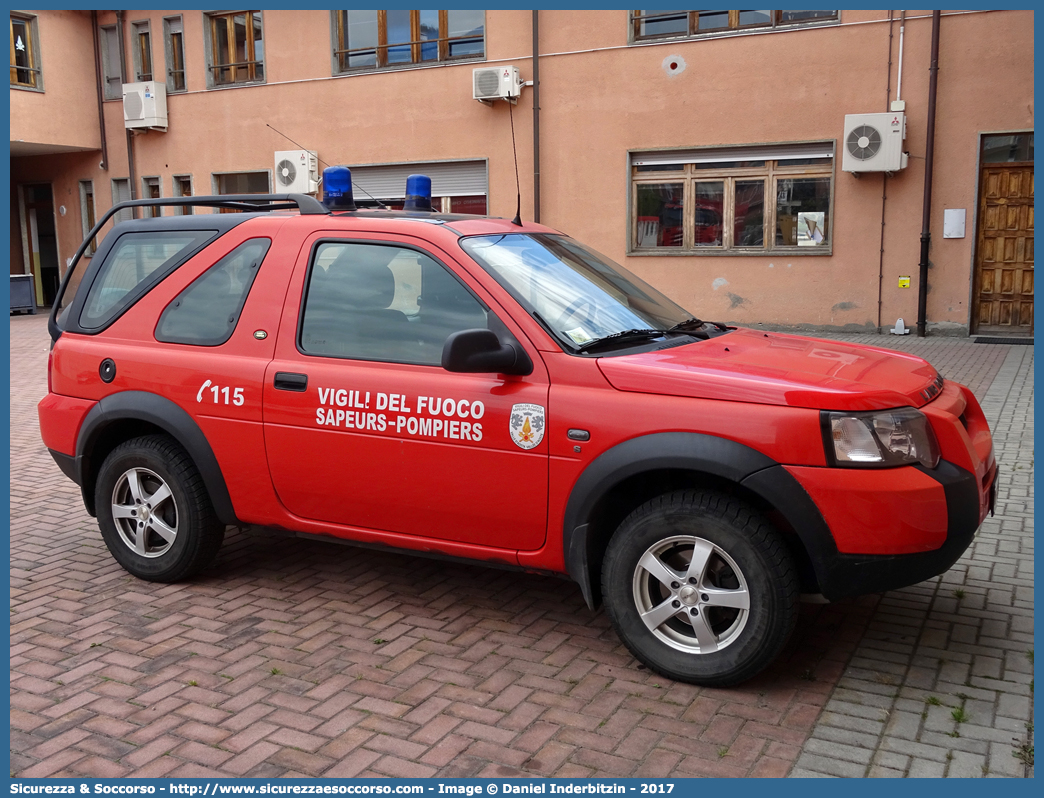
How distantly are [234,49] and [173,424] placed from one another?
19.0 m

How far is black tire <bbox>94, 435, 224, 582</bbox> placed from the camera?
4.75 meters

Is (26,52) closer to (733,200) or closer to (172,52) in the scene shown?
(172,52)

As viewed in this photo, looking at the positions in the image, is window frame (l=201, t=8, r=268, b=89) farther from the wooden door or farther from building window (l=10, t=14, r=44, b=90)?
the wooden door

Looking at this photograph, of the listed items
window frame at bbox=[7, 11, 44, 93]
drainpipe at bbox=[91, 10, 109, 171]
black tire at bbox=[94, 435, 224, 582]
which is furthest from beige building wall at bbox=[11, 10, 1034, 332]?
A: black tire at bbox=[94, 435, 224, 582]

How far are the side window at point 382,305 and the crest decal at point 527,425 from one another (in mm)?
436

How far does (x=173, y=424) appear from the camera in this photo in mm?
4648

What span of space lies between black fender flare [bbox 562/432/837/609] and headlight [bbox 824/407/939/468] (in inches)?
7.9

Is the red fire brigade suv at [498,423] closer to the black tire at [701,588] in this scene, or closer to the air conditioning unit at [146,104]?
the black tire at [701,588]

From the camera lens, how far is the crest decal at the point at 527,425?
12.6ft

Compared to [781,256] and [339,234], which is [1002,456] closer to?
[339,234]

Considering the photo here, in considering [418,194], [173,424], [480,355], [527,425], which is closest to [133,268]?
[173,424]

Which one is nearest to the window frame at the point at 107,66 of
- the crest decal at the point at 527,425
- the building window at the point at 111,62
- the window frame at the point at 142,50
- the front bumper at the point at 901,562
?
the building window at the point at 111,62

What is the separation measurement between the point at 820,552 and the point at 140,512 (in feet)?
10.9

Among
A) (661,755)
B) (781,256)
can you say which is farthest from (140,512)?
(781,256)
